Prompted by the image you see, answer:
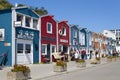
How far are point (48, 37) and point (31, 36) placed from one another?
4.99m

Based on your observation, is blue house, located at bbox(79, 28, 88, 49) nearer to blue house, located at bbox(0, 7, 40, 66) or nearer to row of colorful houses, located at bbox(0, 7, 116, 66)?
row of colorful houses, located at bbox(0, 7, 116, 66)

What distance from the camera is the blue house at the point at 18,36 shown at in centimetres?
2959

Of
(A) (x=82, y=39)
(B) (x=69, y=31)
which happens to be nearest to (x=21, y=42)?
(B) (x=69, y=31)

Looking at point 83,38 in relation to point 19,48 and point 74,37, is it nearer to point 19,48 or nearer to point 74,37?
point 74,37

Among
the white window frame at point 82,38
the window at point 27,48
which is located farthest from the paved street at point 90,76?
the white window frame at point 82,38

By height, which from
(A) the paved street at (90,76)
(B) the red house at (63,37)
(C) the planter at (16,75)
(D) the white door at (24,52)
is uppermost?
(B) the red house at (63,37)

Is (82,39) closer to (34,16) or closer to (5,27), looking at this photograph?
(34,16)

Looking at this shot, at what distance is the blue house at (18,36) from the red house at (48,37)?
2107 mm

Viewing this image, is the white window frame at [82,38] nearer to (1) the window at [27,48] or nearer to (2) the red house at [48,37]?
(2) the red house at [48,37]

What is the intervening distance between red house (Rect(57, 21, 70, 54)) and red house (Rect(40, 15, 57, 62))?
1.61m

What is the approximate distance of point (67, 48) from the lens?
4509 cm

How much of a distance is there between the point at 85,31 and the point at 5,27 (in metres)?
27.2

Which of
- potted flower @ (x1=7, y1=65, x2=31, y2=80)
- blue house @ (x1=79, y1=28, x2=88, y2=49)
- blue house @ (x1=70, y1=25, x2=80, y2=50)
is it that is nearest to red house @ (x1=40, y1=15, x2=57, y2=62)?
blue house @ (x1=70, y1=25, x2=80, y2=50)

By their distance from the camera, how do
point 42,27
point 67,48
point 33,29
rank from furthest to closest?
point 67,48, point 42,27, point 33,29
